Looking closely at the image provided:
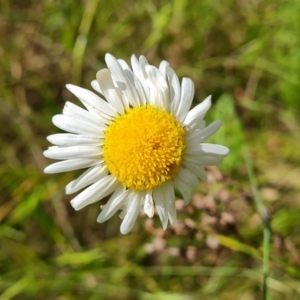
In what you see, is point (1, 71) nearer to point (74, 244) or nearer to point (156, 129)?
point (74, 244)

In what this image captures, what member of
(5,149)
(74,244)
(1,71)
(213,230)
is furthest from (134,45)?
(213,230)

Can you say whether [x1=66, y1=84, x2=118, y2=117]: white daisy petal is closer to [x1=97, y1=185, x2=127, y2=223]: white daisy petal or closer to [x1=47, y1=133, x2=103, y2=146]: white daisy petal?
[x1=47, y1=133, x2=103, y2=146]: white daisy petal

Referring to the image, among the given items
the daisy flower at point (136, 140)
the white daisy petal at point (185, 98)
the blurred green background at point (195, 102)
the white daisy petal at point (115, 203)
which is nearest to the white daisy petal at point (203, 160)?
the daisy flower at point (136, 140)

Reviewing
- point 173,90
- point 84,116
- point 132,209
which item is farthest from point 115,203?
point 173,90

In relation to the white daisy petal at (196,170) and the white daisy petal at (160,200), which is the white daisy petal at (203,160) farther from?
the white daisy petal at (160,200)

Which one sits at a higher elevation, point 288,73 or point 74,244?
point 288,73

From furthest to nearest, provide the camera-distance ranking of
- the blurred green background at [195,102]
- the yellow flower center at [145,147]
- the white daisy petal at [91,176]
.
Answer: the blurred green background at [195,102]
the white daisy petal at [91,176]
the yellow flower center at [145,147]
